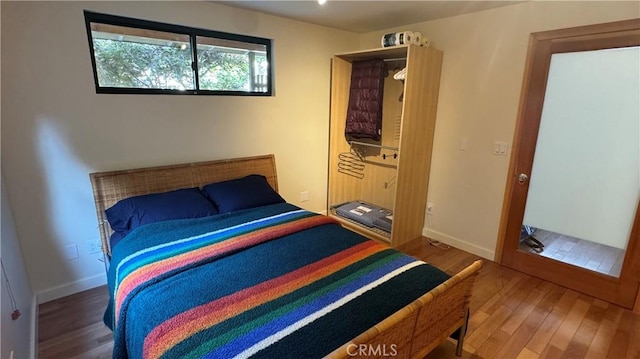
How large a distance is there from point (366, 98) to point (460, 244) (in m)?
1.86

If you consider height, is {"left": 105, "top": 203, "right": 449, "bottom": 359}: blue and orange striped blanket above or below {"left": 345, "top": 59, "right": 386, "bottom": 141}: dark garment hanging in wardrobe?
below

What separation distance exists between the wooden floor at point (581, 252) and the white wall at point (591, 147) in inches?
2.9

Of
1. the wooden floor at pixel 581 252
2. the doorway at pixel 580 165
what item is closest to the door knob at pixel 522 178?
the doorway at pixel 580 165

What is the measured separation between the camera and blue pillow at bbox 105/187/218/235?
7.25 feet

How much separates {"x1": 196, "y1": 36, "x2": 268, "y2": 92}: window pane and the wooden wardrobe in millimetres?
892

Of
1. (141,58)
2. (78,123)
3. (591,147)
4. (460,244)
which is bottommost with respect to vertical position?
(460,244)

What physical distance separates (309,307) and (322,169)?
2560 mm

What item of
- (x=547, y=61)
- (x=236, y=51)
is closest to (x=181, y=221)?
(x=236, y=51)

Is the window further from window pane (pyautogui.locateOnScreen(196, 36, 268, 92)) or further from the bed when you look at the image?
the bed

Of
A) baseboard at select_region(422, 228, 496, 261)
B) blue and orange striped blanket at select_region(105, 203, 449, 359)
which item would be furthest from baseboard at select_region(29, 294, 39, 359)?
baseboard at select_region(422, 228, 496, 261)

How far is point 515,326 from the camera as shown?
214 cm

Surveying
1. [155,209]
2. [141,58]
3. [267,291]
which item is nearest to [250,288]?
[267,291]

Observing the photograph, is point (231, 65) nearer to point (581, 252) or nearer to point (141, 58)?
point (141, 58)

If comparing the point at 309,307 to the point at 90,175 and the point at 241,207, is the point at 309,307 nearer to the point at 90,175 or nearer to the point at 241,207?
the point at 241,207
